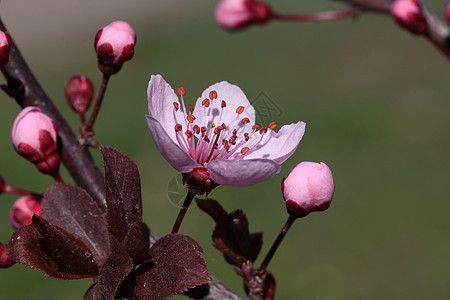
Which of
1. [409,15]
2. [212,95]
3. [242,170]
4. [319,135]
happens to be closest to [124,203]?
[242,170]

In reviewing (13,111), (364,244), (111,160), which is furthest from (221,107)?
(13,111)

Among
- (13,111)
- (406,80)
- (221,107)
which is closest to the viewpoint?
(221,107)

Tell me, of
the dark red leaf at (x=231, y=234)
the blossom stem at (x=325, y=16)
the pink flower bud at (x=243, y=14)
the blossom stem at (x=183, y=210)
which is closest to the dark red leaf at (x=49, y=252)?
the blossom stem at (x=183, y=210)

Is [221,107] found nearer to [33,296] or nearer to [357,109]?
[33,296]

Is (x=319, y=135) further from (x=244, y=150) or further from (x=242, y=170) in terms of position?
(x=242, y=170)

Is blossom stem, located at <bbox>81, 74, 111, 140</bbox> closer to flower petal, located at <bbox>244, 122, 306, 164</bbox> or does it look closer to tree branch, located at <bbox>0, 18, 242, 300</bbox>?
tree branch, located at <bbox>0, 18, 242, 300</bbox>

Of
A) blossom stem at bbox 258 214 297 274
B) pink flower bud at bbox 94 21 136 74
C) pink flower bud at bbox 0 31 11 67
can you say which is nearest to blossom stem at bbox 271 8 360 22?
pink flower bud at bbox 94 21 136 74
